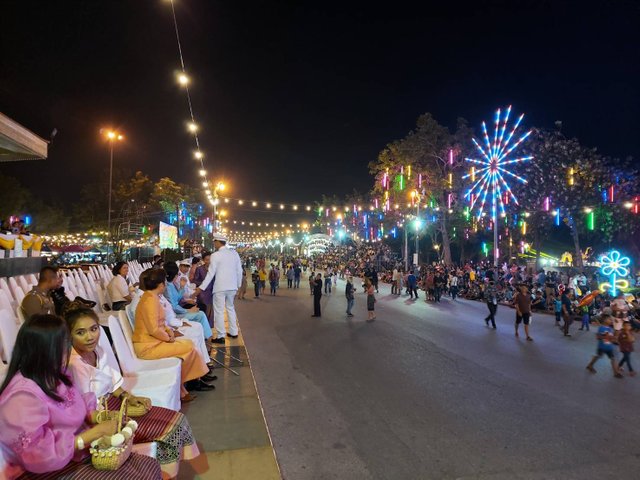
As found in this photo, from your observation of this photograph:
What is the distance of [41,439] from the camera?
2098 millimetres

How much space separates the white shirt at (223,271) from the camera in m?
7.57

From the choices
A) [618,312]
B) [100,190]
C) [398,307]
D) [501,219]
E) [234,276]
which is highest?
[100,190]

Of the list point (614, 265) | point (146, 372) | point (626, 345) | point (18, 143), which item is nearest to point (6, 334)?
point (146, 372)

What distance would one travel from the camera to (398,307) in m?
16.1

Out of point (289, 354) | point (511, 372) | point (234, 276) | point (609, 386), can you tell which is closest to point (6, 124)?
point (234, 276)

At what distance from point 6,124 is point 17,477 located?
935cm

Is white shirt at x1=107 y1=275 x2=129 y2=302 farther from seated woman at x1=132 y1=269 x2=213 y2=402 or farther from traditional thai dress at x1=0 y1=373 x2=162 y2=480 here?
traditional thai dress at x1=0 y1=373 x2=162 y2=480

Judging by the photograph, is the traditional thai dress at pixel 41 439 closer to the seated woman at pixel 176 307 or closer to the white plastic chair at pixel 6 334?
the white plastic chair at pixel 6 334

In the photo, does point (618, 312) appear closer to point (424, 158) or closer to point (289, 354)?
point (289, 354)

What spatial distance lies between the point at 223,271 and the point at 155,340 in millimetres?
3077

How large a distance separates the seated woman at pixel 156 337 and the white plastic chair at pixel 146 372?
0.30 ft

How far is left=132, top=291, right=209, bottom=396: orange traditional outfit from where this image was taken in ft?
14.8

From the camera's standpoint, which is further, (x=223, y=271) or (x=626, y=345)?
(x=223, y=271)

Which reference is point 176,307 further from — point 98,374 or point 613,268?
point 613,268
